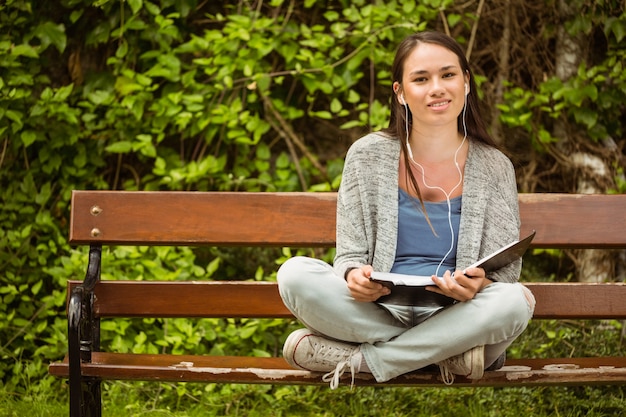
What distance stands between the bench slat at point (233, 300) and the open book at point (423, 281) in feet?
2.06

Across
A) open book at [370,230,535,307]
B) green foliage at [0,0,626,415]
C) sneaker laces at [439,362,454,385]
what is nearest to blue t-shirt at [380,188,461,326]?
open book at [370,230,535,307]

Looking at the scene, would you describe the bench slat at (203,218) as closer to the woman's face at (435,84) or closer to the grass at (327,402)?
the woman's face at (435,84)

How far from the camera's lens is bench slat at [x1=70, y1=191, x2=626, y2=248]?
311 cm

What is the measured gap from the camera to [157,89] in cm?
462

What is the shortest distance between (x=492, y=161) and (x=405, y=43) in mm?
503

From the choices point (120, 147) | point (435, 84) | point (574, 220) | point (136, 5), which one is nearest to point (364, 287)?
point (435, 84)

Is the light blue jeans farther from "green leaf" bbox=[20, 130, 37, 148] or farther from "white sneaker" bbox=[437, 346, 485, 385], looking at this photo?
"green leaf" bbox=[20, 130, 37, 148]

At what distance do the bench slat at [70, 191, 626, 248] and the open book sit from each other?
63 centimetres

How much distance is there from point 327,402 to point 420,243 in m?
1.21

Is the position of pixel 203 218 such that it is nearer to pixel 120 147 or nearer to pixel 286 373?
pixel 286 373

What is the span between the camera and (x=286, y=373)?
2.63 meters

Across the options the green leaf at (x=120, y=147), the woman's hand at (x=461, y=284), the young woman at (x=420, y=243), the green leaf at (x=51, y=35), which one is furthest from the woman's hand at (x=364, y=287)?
the green leaf at (x=51, y=35)

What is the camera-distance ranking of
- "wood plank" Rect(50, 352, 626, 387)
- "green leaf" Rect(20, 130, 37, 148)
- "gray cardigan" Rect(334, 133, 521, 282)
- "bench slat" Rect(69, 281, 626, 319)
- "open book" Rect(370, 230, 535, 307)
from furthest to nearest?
1. "green leaf" Rect(20, 130, 37, 148)
2. "bench slat" Rect(69, 281, 626, 319)
3. "gray cardigan" Rect(334, 133, 521, 282)
4. "wood plank" Rect(50, 352, 626, 387)
5. "open book" Rect(370, 230, 535, 307)

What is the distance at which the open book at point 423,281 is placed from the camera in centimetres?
234
